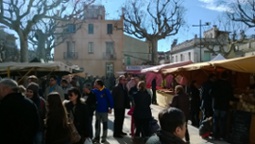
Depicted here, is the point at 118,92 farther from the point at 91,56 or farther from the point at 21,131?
the point at 91,56

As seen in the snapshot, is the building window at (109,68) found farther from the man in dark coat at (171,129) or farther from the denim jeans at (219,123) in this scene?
the man in dark coat at (171,129)

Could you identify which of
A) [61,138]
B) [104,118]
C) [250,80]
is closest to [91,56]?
[250,80]

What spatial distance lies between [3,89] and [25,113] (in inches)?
17.7

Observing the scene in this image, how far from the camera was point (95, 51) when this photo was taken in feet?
178

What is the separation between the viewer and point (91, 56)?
54281 millimetres

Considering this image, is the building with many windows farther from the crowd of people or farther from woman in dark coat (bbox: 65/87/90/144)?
woman in dark coat (bbox: 65/87/90/144)

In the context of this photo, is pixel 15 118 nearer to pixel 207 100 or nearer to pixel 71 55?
pixel 207 100

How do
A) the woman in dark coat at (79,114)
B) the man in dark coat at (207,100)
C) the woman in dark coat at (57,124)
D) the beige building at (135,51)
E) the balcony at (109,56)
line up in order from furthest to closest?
the beige building at (135,51) < the balcony at (109,56) < the man in dark coat at (207,100) < the woman in dark coat at (79,114) < the woman in dark coat at (57,124)

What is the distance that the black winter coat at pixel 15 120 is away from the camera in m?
4.54

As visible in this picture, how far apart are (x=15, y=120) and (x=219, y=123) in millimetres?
6424

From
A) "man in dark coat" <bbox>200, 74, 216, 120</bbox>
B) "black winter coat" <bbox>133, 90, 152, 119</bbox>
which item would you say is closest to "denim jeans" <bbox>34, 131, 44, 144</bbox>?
"black winter coat" <bbox>133, 90, 152, 119</bbox>

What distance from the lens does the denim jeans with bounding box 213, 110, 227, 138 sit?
9.62 meters

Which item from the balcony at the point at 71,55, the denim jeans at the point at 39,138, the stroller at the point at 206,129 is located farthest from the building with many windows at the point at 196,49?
the denim jeans at the point at 39,138

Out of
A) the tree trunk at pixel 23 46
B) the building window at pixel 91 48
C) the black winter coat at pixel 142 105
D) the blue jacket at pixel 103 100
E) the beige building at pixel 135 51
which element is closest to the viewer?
the black winter coat at pixel 142 105
